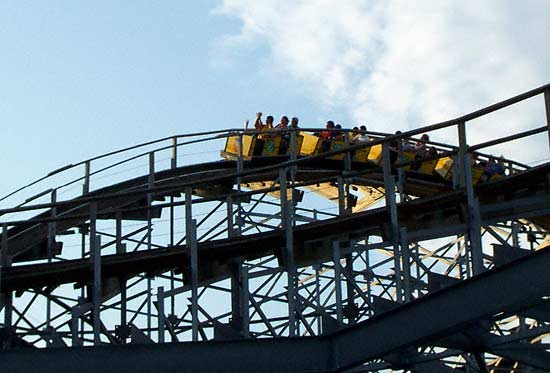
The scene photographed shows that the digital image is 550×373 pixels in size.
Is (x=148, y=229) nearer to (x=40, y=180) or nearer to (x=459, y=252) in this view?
(x=40, y=180)

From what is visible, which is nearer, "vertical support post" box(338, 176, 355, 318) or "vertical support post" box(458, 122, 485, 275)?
"vertical support post" box(458, 122, 485, 275)

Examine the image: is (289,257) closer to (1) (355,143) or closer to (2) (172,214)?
(2) (172,214)

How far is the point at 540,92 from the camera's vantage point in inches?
431

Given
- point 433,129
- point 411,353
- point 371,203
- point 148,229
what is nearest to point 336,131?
point 371,203

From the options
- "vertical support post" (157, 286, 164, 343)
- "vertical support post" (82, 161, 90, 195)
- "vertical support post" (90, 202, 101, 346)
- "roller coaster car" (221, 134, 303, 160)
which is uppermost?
"roller coaster car" (221, 134, 303, 160)

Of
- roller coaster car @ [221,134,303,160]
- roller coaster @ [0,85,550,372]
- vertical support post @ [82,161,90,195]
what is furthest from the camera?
roller coaster car @ [221,134,303,160]

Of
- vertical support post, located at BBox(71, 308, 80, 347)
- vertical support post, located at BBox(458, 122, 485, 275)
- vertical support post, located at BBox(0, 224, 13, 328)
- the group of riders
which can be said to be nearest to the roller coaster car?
the group of riders

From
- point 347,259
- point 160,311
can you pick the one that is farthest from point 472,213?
point 347,259

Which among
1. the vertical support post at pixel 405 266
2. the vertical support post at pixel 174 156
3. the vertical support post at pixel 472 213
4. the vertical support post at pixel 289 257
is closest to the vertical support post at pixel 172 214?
the vertical support post at pixel 174 156

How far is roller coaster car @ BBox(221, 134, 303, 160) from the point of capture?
69.1 ft

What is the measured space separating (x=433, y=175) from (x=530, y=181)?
7.02 m

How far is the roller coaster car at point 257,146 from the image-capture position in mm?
21062

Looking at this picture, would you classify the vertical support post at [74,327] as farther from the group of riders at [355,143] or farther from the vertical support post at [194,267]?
the group of riders at [355,143]

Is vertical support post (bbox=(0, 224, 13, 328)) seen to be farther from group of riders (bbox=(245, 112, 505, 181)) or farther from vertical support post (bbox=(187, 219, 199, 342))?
group of riders (bbox=(245, 112, 505, 181))
